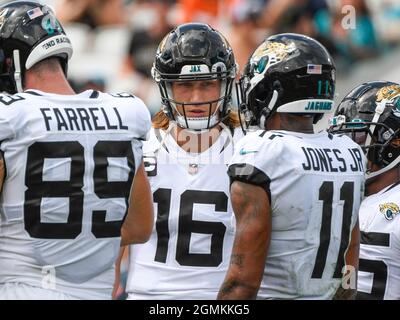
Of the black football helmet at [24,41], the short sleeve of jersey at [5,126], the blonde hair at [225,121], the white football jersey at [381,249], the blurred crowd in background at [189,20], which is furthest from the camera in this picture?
the blurred crowd in background at [189,20]

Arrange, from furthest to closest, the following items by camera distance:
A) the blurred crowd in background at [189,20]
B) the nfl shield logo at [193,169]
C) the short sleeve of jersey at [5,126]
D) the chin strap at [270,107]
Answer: the blurred crowd in background at [189,20], the nfl shield logo at [193,169], the chin strap at [270,107], the short sleeve of jersey at [5,126]

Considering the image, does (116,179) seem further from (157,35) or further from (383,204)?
(157,35)

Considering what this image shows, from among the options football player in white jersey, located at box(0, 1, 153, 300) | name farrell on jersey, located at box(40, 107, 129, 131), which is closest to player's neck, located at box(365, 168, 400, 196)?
football player in white jersey, located at box(0, 1, 153, 300)

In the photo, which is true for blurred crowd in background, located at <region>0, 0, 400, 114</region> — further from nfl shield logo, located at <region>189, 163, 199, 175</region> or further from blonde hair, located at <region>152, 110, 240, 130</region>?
nfl shield logo, located at <region>189, 163, 199, 175</region>

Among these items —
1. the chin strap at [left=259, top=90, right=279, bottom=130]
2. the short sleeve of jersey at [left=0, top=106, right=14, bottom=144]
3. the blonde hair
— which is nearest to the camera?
the short sleeve of jersey at [left=0, top=106, right=14, bottom=144]

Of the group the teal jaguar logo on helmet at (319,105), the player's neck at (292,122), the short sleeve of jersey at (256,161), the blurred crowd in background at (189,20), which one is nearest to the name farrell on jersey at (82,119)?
the short sleeve of jersey at (256,161)

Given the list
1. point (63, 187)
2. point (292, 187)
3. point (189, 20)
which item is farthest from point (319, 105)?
point (189, 20)

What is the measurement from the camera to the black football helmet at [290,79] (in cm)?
378

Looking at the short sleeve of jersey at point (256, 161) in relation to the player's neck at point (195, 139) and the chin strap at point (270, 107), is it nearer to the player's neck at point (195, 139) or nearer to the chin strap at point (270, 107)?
the chin strap at point (270, 107)

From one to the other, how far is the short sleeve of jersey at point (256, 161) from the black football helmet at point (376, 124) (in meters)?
1.03

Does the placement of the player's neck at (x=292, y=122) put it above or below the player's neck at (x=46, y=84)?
below

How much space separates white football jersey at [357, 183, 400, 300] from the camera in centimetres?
430

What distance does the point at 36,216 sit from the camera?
11.7 ft
